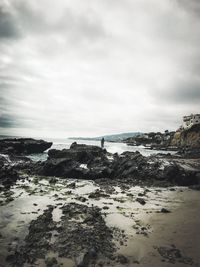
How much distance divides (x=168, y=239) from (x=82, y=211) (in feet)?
17.5

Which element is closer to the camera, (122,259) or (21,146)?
(122,259)

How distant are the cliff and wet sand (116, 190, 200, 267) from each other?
9600 centimetres

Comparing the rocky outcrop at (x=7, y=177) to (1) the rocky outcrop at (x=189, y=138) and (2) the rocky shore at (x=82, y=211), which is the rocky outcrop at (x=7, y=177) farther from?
(1) the rocky outcrop at (x=189, y=138)

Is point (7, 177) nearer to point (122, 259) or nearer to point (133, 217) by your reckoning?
point (133, 217)

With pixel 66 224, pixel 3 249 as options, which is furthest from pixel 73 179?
pixel 3 249

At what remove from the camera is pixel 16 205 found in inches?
592

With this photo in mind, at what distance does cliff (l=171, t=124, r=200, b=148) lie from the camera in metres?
107

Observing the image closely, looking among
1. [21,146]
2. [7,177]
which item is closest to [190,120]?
[21,146]

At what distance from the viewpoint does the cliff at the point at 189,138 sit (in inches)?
4227

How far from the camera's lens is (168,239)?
399 inches

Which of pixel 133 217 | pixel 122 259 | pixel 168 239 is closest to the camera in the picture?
pixel 122 259

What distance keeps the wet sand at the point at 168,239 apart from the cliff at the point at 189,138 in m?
96.0

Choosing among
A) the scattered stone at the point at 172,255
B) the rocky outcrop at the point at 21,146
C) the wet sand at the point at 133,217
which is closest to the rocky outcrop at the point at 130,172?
the wet sand at the point at 133,217

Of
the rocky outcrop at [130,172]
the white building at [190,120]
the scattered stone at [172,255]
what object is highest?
the white building at [190,120]
